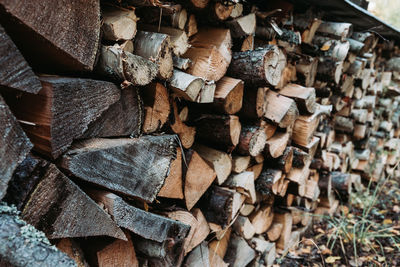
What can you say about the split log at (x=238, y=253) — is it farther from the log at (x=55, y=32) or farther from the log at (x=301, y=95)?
the log at (x=55, y=32)

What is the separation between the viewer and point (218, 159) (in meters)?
1.73

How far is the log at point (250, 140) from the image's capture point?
5.89ft

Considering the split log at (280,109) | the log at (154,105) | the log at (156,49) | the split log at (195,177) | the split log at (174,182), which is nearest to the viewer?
the log at (156,49)

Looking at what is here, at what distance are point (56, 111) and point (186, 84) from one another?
0.54m

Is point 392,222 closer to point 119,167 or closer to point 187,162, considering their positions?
point 187,162

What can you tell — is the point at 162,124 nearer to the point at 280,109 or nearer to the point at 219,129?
the point at 219,129

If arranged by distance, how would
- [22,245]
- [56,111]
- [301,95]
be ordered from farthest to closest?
[301,95], [56,111], [22,245]

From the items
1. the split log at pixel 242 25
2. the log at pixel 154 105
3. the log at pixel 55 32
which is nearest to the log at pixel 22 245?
the log at pixel 55 32

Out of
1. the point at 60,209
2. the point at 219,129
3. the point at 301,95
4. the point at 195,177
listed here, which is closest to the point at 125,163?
the point at 60,209

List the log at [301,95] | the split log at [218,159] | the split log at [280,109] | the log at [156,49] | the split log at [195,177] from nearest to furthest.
Answer: the log at [156,49], the split log at [195,177], the split log at [218,159], the split log at [280,109], the log at [301,95]

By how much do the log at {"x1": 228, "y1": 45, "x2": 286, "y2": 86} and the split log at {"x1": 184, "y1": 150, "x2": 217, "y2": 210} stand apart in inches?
17.5

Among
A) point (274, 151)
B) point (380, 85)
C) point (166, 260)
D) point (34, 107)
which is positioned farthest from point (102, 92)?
point (380, 85)

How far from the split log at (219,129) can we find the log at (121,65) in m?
0.57

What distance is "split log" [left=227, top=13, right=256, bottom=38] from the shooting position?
1.62m
